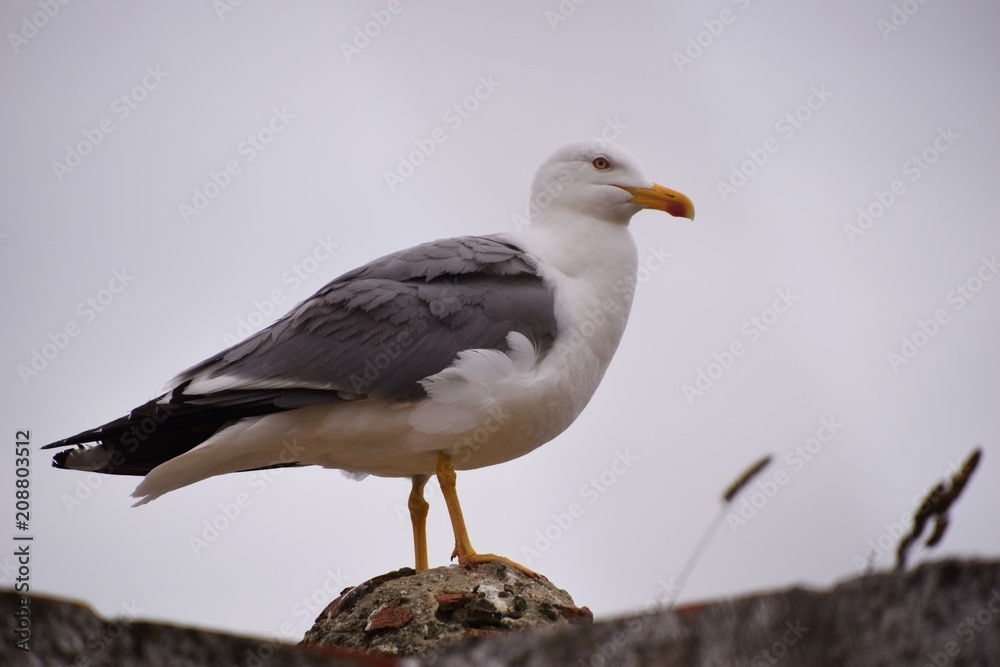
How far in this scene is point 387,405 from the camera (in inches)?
226

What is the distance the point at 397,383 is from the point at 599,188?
2241 millimetres

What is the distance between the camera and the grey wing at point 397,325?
5699 mm

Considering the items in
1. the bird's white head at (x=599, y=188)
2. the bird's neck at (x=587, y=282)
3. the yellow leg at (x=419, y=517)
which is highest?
the bird's white head at (x=599, y=188)

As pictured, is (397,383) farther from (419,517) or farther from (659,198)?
(659,198)

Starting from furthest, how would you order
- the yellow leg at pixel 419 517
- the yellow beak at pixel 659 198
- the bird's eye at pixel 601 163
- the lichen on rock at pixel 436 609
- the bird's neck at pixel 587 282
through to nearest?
1. the bird's eye at pixel 601 163
2. the yellow beak at pixel 659 198
3. the yellow leg at pixel 419 517
4. the bird's neck at pixel 587 282
5. the lichen on rock at pixel 436 609

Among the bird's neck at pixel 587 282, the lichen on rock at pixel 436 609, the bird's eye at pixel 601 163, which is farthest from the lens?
the bird's eye at pixel 601 163

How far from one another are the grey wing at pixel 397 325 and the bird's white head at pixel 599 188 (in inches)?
37.9

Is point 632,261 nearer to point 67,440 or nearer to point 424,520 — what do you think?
point 424,520

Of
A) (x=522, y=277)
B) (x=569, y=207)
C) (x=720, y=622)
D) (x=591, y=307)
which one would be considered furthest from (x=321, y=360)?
(x=720, y=622)

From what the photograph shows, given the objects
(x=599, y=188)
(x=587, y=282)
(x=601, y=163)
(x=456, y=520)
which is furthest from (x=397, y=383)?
(x=601, y=163)

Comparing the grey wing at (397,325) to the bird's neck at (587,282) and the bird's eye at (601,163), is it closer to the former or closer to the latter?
the bird's neck at (587,282)

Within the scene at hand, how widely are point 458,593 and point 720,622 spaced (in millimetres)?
→ 2883

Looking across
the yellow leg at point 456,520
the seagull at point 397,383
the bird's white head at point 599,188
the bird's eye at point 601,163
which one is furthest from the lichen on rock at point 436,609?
the bird's eye at point 601,163

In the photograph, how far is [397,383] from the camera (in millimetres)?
5648
